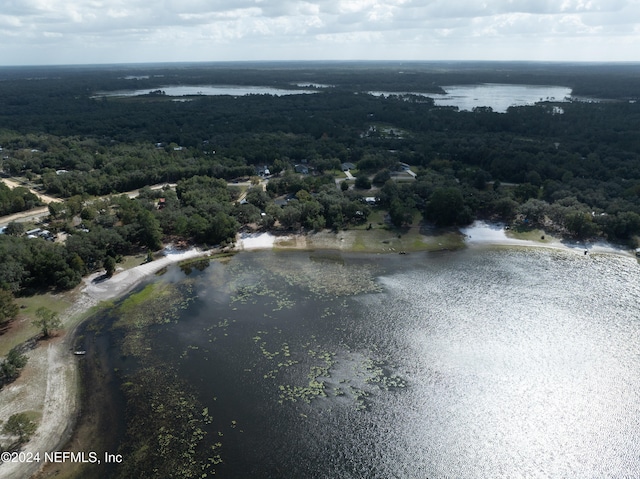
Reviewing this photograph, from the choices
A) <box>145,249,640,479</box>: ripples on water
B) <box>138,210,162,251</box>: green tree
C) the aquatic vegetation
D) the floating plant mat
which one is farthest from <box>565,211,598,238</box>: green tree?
<box>138,210,162,251</box>: green tree

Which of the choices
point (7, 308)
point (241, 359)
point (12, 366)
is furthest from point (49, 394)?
point (241, 359)

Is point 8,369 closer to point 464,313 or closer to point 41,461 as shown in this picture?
point 41,461

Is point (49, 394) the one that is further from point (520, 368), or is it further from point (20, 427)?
point (520, 368)

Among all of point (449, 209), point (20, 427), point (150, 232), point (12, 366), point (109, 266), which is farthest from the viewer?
point (449, 209)

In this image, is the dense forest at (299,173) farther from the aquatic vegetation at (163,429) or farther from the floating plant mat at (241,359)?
the aquatic vegetation at (163,429)

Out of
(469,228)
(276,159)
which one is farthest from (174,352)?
(276,159)

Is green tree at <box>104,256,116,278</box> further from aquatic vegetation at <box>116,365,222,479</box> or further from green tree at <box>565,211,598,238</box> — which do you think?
green tree at <box>565,211,598,238</box>
